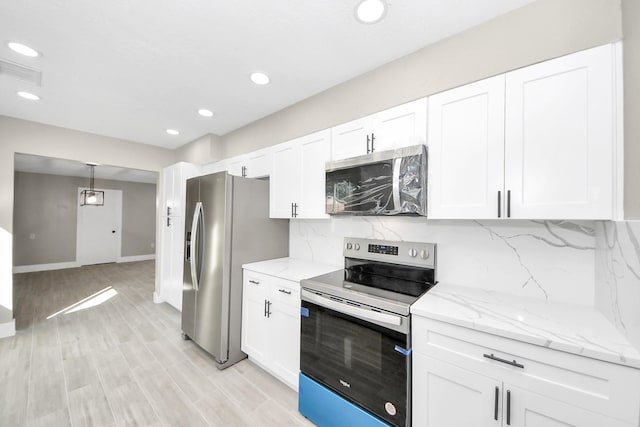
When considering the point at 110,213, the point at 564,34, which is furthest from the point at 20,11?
the point at 110,213

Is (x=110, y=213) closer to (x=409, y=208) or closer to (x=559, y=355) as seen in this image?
(x=409, y=208)

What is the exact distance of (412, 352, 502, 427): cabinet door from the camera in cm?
112

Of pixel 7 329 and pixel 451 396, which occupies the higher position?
pixel 451 396

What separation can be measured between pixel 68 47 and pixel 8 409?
2690 millimetres

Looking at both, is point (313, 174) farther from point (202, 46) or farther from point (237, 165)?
point (237, 165)

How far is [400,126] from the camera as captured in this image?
175cm

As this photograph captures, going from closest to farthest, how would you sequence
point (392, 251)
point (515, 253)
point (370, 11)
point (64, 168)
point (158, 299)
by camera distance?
point (370, 11) < point (515, 253) < point (392, 251) < point (158, 299) < point (64, 168)

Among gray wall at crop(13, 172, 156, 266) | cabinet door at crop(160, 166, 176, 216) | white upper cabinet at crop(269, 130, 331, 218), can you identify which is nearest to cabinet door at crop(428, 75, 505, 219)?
white upper cabinet at crop(269, 130, 331, 218)

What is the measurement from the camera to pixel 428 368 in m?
1.28

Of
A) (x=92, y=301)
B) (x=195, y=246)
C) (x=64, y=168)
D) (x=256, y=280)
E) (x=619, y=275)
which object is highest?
(x=64, y=168)

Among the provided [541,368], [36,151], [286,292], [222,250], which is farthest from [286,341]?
[36,151]

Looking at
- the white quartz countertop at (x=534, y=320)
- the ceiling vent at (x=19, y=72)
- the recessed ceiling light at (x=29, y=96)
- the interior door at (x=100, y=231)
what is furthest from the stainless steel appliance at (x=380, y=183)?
the interior door at (x=100, y=231)

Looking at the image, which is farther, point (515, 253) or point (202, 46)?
point (202, 46)

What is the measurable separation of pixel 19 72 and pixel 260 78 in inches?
78.0
